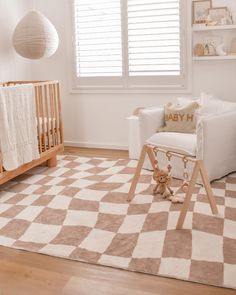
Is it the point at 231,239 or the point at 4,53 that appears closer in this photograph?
the point at 231,239

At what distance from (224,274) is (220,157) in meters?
1.51

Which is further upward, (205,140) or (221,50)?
(221,50)

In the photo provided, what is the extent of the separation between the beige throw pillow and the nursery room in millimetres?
10

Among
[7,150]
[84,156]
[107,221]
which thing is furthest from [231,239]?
[84,156]

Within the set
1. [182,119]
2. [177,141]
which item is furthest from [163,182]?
[182,119]

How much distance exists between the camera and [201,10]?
400 centimetres

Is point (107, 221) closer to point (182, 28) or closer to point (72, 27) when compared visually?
point (182, 28)

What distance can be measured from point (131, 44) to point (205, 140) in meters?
1.71

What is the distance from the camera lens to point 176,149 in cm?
335

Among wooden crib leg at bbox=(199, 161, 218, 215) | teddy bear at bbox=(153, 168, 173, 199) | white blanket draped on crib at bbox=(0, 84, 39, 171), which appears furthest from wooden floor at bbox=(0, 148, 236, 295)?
white blanket draped on crib at bbox=(0, 84, 39, 171)

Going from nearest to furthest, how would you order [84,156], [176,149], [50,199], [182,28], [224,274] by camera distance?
[224,274] → [50,199] → [176,149] → [182,28] → [84,156]

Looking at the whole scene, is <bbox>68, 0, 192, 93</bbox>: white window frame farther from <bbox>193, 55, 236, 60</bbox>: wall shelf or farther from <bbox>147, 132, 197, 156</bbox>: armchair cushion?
<bbox>147, 132, 197, 156</bbox>: armchair cushion

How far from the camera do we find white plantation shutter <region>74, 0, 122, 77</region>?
4371mm

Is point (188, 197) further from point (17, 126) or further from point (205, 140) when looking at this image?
point (17, 126)
